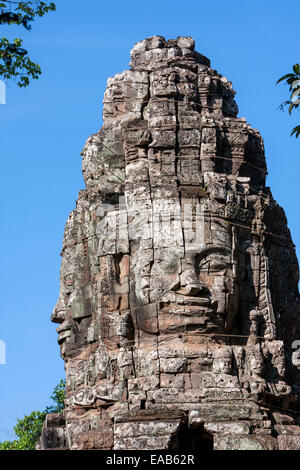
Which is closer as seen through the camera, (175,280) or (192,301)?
(192,301)

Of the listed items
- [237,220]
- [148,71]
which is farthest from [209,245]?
[148,71]

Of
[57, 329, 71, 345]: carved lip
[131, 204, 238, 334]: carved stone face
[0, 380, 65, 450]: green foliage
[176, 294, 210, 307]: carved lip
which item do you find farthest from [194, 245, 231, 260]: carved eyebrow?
[0, 380, 65, 450]: green foliage

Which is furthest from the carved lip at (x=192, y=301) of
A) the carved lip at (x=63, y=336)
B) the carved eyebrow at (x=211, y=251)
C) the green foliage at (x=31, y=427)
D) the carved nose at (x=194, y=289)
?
the green foliage at (x=31, y=427)

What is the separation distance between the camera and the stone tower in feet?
83.6

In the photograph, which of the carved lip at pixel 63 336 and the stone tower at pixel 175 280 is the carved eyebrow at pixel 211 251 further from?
the carved lip at pixel 63 336

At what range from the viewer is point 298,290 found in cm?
2947

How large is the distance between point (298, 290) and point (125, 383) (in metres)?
5.83

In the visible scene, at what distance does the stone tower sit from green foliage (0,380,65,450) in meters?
10.5

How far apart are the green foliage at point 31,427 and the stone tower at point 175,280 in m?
10.5

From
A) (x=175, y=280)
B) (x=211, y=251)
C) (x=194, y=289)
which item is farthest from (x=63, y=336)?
(x=211, y=251)

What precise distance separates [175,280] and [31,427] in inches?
605

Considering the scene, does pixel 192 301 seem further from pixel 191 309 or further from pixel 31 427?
pixel 31 427

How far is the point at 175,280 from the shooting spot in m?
26.5

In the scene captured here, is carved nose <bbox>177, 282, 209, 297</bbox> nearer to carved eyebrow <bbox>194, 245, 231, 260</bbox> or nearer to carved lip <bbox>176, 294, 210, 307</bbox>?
carved lip <bbox>176, 294, 210, 307</bbox>
